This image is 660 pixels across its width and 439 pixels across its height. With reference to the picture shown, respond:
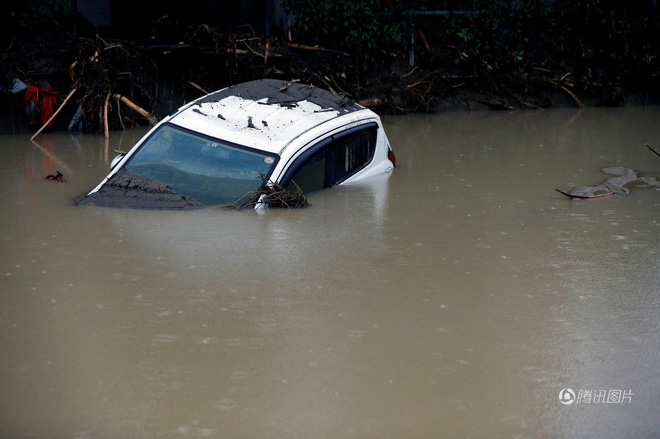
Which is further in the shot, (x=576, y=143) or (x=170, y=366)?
(x=576, y=143)

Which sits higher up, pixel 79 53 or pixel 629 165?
pixel 79 53

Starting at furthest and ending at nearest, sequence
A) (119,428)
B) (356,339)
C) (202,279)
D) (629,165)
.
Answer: (629,165)
(202,279)
(356,339)
(119,428)

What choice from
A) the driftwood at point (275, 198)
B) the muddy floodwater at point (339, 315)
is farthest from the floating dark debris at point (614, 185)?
the driftwood at point (275, 198)

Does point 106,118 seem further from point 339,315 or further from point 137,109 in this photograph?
point 339,315

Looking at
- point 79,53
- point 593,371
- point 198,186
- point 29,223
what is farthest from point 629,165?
point 79,53

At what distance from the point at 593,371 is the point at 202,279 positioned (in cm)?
317

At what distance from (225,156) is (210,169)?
0.68 feet

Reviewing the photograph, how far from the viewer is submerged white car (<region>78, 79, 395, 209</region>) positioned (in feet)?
28.1

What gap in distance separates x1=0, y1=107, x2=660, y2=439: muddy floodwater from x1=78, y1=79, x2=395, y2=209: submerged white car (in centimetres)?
26

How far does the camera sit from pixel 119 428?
14.5ft

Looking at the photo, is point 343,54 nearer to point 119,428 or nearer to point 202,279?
point 202,279

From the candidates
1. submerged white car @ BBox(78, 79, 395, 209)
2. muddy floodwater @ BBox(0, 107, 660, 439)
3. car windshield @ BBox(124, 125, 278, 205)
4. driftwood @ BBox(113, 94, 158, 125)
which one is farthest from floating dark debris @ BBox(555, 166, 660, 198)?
driftwood @ BBox(113, 94, 158, 125)

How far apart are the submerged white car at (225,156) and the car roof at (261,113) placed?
1 cm

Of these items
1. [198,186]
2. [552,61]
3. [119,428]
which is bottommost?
[119,428]
